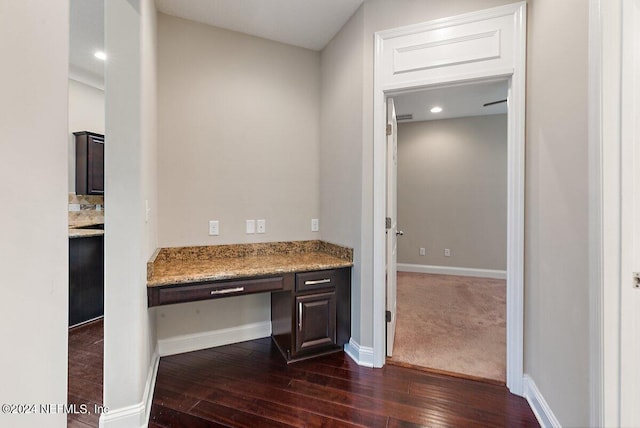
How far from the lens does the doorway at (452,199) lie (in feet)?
12.8

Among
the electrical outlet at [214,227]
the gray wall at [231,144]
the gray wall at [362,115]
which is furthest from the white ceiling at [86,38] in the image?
the gray wall at [362,115]

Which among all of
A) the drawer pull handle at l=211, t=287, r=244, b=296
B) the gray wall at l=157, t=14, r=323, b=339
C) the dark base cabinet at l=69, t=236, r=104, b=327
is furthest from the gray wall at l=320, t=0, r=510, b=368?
the dark base cabinet at l=69, t=236, r=104, b=327

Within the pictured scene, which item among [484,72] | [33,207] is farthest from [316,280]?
[484,72]

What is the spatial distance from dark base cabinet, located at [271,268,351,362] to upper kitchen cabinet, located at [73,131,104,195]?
3.37m

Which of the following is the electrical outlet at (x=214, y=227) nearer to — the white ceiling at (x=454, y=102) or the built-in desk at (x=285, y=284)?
the built-in desk at (x=285, y=284)

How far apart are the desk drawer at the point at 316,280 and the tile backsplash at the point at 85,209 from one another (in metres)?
3.51

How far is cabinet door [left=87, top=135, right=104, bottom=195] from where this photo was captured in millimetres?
3756

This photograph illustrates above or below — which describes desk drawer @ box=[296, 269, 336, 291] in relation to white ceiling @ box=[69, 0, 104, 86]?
below

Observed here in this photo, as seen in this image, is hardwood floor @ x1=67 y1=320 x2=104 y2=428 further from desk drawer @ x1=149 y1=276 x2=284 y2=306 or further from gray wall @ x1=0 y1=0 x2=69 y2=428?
gray wall @ x1=0 y1=0 x2=69 y2=428

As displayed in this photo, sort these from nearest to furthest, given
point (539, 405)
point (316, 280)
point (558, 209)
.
Result: point (558, 209)
point (539, 405)
point (316, 280)

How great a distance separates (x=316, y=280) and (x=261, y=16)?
85.9 inches

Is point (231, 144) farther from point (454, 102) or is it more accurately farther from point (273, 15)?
point (454, 102)

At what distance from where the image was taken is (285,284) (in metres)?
2.10

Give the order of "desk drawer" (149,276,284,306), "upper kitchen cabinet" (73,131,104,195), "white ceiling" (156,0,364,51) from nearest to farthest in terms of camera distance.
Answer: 1. "desk drawer" (149,276,284,306)
2. "white ceiling" (156,0,364,51)
3. "upper kitchen cabinet" (73,131,104,195)
